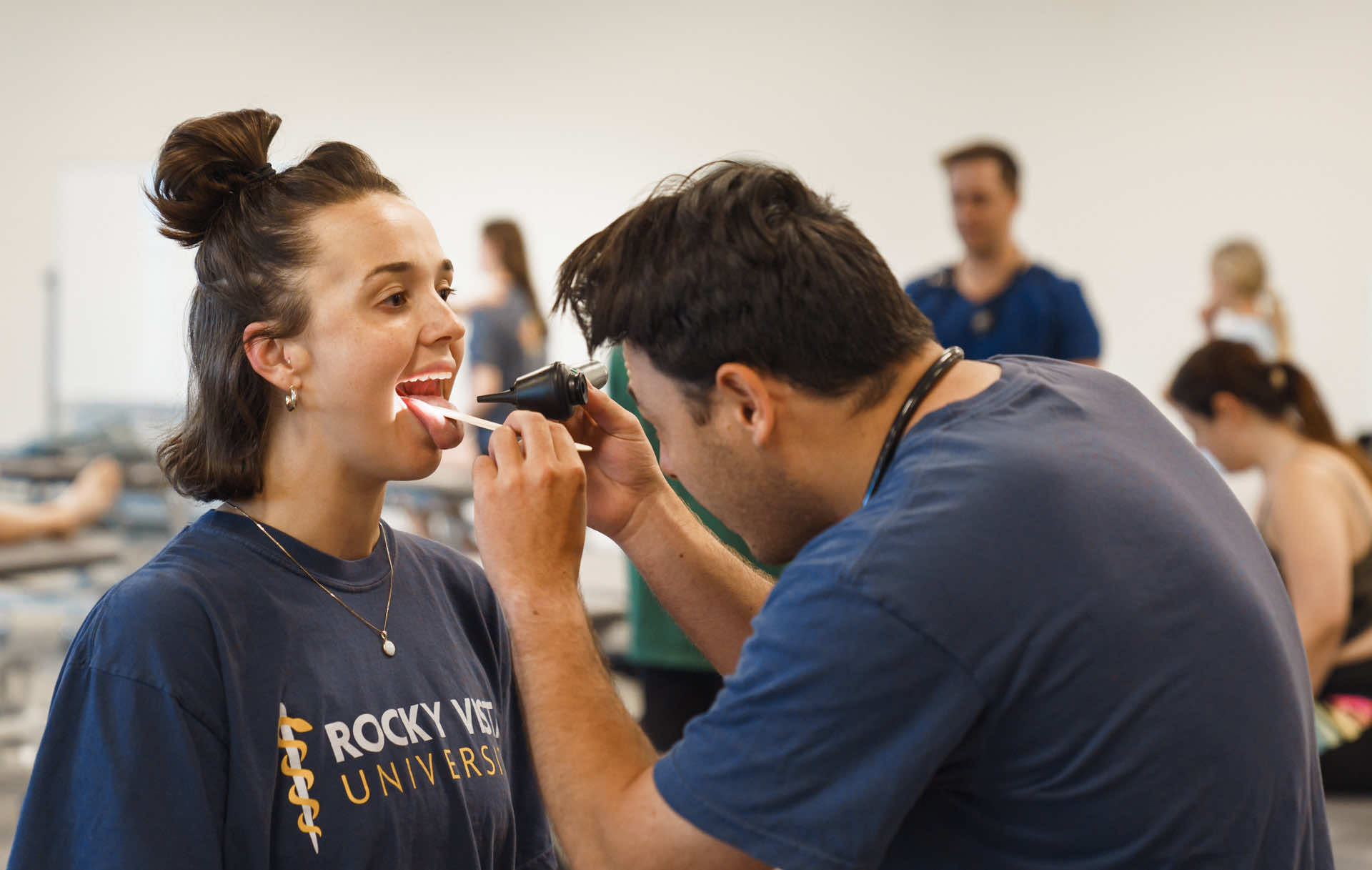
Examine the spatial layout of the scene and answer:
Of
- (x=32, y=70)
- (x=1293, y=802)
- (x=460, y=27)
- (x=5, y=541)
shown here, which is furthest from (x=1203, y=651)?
(x=32, y=70)

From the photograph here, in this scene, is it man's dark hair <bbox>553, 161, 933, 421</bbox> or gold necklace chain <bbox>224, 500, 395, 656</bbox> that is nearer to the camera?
man's dark hair <bbox>553, 161, 933, 421</bbox>

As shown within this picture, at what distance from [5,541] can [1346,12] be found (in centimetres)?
530

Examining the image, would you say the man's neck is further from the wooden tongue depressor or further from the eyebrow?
the eyebrow

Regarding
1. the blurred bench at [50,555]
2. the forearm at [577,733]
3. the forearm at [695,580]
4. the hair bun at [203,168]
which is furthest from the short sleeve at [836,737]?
the blurred bench at [50,555]

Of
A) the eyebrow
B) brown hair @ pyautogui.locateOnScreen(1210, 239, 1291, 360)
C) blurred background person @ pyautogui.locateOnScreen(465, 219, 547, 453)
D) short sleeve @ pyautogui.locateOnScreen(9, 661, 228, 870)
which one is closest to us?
short sleeve @ pyautogui.locateOnScreen(9, 661, 228, 870)

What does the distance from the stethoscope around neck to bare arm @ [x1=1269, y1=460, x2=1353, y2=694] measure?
1.85 meters

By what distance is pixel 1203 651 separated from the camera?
87cm

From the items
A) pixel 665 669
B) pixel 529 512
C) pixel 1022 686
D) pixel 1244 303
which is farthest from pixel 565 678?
pixel 1244 303

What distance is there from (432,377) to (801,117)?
4697 millimetres

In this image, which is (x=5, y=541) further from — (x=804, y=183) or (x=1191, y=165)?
(x=1191, y=165)

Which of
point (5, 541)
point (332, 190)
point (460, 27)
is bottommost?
point (5, 541)

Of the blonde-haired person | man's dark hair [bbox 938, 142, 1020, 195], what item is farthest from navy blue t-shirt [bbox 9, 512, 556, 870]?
the blonde-haired person

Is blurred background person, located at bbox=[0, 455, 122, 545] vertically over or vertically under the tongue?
under

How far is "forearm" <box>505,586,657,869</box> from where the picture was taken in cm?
97
